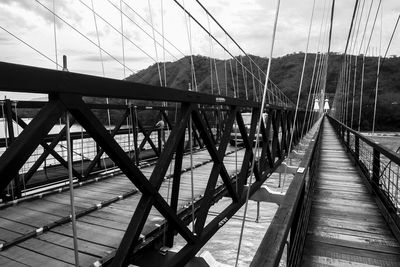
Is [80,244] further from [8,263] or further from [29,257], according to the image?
[8,263]

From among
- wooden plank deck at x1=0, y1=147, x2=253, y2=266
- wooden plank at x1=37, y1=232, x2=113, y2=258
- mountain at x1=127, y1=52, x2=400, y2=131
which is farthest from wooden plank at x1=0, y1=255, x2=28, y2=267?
mountain at x1=127, y1=52, x2=400, y2=131

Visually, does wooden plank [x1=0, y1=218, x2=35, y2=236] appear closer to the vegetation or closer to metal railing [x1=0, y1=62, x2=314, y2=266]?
metal railing [x1=0, y1=62, x2=314, y2=266]

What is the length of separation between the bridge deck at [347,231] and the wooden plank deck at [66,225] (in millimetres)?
1290

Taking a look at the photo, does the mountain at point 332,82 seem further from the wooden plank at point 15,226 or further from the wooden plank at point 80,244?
the wooden plank at point 80,244

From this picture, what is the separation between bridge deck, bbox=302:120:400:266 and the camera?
8.14 feet

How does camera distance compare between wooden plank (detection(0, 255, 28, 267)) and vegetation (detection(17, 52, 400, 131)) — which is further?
vegetation (detection(17, 52, 400, 131))

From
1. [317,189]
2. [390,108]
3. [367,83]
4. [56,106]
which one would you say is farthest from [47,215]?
[367,83]

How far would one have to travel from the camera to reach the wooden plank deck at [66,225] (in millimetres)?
2076

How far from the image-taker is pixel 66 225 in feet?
8.50

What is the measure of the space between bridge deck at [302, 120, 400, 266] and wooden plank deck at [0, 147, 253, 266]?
129cm

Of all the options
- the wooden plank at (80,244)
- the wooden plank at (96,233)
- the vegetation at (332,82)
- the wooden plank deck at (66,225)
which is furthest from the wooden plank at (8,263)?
the vegetation at (332,82)

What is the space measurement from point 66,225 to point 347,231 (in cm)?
256

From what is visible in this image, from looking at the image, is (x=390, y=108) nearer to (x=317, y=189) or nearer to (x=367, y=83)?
(x=367, y=83)

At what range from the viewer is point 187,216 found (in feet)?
9.34
